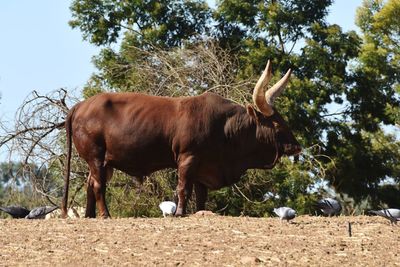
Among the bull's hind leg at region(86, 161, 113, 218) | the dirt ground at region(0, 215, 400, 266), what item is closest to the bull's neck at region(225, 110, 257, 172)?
the bull's hind leg at region(86, 161, 113, 218)

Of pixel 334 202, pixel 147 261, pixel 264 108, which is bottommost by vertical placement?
pixel 147 261

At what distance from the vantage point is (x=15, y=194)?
Result: 2012 cm

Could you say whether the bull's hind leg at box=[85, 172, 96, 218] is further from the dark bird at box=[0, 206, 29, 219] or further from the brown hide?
the dark bird at box=[0, 206, 29, 219]

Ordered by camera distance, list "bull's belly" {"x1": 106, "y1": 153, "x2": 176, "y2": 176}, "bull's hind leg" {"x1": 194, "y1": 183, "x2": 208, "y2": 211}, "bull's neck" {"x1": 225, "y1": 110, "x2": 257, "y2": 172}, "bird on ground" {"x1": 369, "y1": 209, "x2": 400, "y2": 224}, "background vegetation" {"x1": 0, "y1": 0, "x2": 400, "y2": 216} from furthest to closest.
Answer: "background vegetation" {"x1": 0, "y1": 0, "x2": 400, "y2": 216} < "bull's hind leg" {"x1": 194, "y1": 183, "x2": 208, "y2": 211} < "bull's neck" {"x1": 225, "y1": 110, "x2": 257, "y2": 172} < "bull's belly" {"x1": 106, "y1": 153, "x2": 176, "y2": 176} < "bird on ground" {"x1": 369, "y1": 209, "x2": 400, "y2": 224}

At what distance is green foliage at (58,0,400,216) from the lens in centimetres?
2255

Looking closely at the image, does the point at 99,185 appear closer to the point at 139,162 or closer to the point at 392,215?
the point at 139,162

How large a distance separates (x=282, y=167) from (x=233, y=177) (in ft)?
31.1

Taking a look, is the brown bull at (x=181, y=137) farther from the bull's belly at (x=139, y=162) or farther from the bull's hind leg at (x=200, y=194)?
the bull's hind leg at (x=200, y=194)

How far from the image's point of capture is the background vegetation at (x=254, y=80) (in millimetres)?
21672

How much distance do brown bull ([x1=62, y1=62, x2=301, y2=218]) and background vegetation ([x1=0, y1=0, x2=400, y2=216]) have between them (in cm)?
485

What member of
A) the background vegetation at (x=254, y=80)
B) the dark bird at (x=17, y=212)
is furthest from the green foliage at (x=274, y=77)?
the dark bird at (x=17, y=212)

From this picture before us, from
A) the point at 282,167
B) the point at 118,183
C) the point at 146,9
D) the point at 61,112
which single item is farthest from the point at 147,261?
the point at 146,9

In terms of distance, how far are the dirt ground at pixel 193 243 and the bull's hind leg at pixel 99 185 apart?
1447mm

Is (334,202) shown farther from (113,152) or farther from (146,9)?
(146,9)
